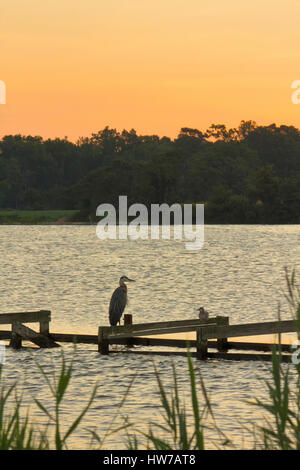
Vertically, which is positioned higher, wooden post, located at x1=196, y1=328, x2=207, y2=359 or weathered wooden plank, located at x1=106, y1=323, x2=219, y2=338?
weathered wooden plank, located at x1=106, y1=323, x2=219, y2=338

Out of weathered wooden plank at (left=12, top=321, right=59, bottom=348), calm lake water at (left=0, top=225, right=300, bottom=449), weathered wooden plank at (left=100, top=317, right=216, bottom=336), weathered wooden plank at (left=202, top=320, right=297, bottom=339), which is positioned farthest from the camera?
weathered wooden plank at (left=12, top=321, right=59, bottom=348)

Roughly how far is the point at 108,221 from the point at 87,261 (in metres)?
126

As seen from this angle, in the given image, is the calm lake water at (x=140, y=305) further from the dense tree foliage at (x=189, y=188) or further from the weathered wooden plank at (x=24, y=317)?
the dense tree foliage at (x=189, y=188)

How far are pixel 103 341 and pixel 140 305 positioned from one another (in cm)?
1593

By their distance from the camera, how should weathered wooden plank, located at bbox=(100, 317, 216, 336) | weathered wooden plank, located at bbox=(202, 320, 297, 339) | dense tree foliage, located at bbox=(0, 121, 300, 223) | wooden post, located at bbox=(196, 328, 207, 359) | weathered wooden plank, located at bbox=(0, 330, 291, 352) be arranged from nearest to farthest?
weathered wooden plank, located at bbox=(202, 320, 297, 339), wooden post, located at bbox=(196, 328, 207, 359), weathered wooden plank, located at bbox=(0, 330, 291, 352), weathered wooden plank, located at bbox=(100, 317, 216, 336), dense tree foliage, located at bbox=(0, 121, 300, 223)

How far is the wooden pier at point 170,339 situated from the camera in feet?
55.3

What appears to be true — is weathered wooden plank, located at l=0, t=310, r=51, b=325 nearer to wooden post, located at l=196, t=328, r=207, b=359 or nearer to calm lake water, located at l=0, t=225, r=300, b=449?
calm lake water, located at l=0, t=225, r=300, b=449

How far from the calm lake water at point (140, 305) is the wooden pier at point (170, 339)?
11.2 inches

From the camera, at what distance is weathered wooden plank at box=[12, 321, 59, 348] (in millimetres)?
19328

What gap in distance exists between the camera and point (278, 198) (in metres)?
165

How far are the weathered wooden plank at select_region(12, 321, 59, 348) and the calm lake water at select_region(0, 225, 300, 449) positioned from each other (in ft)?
0.94

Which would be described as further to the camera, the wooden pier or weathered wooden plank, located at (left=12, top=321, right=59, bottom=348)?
weathered wooden plank, located at (left=12, top=321, right=59, bottom=348)

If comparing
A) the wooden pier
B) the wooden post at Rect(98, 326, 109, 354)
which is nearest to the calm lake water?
the wooden post at Rect(98, 326, 109, 354)
